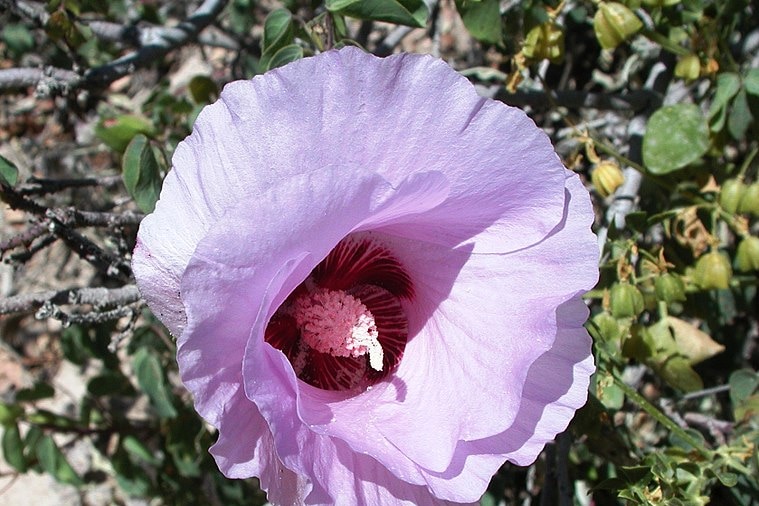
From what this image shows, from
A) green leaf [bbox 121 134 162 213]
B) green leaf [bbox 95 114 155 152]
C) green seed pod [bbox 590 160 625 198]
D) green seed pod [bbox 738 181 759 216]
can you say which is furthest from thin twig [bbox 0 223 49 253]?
green seed pod [bbox 738 181 759 216]

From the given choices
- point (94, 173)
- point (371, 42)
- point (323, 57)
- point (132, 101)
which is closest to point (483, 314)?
point (323, 57)

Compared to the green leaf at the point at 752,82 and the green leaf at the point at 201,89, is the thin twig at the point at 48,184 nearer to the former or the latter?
the green leaf at the point at 201,89

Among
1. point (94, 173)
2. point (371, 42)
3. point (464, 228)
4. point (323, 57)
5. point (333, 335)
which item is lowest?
point (94, 173)

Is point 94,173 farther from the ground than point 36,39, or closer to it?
closer to it

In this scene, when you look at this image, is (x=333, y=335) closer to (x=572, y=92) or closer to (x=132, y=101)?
(x=572, y=92)

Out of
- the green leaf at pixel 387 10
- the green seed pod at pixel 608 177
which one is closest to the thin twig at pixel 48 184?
the green leaf at pixel 387 10

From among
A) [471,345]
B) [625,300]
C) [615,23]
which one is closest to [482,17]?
[615,23]
